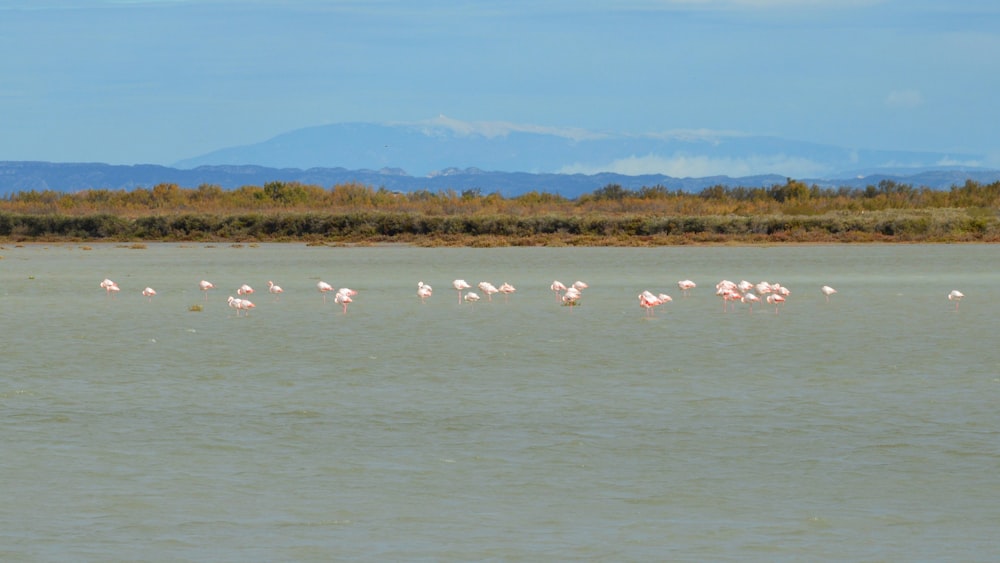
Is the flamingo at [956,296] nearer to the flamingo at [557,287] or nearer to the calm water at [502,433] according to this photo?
the calm water at [502,433]

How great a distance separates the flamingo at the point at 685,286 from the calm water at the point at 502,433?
2365mm

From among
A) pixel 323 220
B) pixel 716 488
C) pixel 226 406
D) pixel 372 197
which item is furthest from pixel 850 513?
pixel 372 197

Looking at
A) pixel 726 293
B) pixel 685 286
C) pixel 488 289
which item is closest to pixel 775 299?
pixel 726 293

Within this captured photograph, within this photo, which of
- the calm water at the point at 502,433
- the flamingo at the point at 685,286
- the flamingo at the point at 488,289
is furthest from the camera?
the flamingo at the point at 685,286

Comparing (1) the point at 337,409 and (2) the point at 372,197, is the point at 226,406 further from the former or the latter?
(2) the point at 372,197

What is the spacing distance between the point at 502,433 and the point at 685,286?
15.1m

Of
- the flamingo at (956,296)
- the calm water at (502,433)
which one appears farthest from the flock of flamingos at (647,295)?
the calm water at (502,433)

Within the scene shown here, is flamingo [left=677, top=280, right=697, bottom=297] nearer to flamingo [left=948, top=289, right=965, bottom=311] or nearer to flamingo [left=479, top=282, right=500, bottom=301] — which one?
flamingo [left=479, top=282, right=500, bottom=301]

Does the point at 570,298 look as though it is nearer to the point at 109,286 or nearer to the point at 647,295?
the point at 647,295

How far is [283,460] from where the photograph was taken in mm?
10500

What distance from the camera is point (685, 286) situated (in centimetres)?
2636

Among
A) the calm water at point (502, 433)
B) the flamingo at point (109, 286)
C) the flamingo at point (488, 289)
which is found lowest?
the calm water at point (502, 433)

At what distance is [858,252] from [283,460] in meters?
38.8

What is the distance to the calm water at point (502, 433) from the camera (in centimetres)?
833
